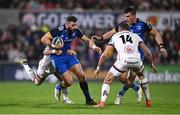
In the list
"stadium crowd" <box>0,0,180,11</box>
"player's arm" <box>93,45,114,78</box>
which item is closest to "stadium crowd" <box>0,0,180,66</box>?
"stadium crowd" <box>0,0,180,11</box>

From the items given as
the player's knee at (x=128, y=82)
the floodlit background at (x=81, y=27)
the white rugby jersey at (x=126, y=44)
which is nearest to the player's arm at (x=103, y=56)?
the white rugby jersey at (x=126, y=44)

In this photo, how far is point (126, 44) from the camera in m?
16.6

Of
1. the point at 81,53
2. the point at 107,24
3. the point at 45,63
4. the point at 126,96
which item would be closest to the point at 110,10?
the point at 107,24

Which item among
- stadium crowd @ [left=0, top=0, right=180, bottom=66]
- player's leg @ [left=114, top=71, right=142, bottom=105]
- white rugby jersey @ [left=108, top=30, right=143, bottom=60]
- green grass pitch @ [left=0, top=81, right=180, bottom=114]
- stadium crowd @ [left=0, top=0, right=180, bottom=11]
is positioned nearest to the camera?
green grass pitch @ [left=0, top=81, right=180, bottom=114]

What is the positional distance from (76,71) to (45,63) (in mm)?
1113

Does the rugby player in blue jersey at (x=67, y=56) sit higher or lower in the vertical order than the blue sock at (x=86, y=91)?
higher

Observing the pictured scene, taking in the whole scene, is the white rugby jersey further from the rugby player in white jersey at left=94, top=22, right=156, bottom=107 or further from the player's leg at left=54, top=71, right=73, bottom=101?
the player's leg at left=54, top=71, right=73, bottom=101

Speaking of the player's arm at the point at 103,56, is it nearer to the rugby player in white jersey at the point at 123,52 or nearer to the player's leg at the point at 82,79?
the rugby player in white jersey at the point at 123,52

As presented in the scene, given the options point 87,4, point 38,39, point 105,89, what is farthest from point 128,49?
point 87,4

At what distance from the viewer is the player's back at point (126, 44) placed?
1656 cm

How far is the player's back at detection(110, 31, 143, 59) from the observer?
16.6 m

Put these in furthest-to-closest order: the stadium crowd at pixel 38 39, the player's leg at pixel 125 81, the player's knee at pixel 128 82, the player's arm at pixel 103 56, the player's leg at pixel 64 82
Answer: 1. the stadium crowd at pixel 38 39
2. the player's knee at pixel 128 82
3. the player's leg at pixel 125 81
4. the player's leg at pixel 64 82
5. the player's arm at pixel 103 56

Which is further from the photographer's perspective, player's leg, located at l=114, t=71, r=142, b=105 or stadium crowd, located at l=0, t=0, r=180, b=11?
stadium crowd, located at l=0, t=0, r=180, b=11

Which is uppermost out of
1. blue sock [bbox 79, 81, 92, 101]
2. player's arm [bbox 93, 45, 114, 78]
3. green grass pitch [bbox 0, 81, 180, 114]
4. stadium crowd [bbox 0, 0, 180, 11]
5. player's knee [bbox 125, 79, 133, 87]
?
stadium crowd [bbox 0, 0, 180, 11]
